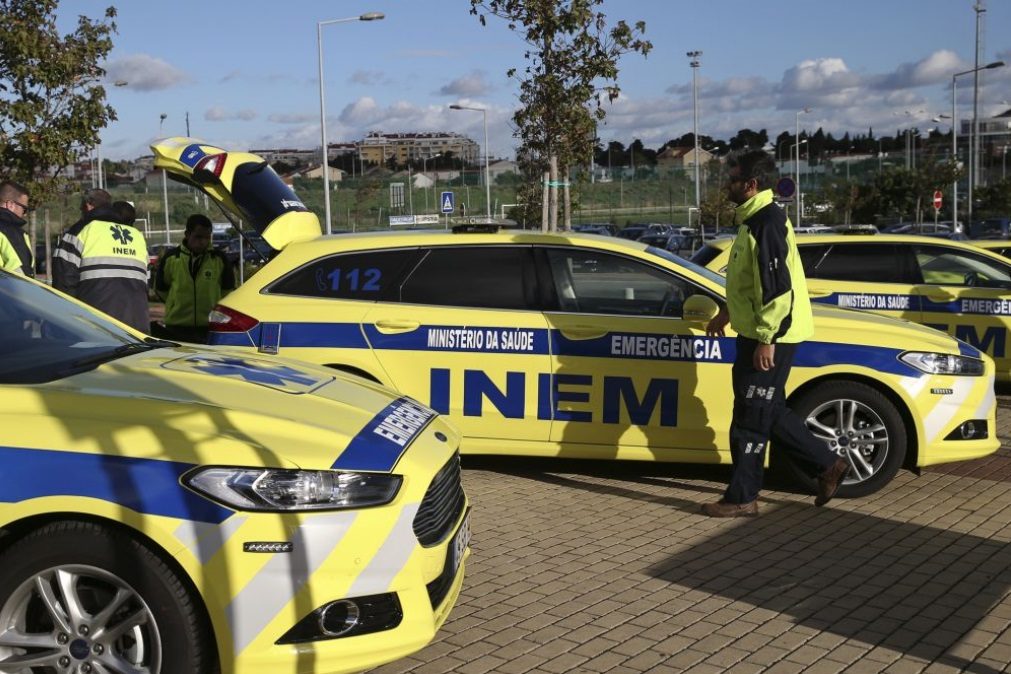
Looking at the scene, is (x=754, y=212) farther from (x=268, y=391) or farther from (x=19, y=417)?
(x=19, y=417)

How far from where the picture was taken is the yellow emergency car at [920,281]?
9805mm

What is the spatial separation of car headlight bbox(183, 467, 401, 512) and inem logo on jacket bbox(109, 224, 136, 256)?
189 inches

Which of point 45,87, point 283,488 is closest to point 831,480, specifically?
point 283,488

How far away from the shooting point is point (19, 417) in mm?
3301

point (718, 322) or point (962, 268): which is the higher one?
point (962, 268)

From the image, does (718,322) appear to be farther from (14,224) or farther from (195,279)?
(14,224)

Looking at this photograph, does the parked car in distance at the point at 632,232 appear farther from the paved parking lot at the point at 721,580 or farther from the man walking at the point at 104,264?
the paved parking lot at the point at 721,580

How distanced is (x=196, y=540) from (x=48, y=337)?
147 centimetres

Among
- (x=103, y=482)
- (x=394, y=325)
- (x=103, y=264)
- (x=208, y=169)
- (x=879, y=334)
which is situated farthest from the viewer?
(x=208, y=169)

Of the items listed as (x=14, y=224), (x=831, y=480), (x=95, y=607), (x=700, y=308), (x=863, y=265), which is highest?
(x=14, y=224)

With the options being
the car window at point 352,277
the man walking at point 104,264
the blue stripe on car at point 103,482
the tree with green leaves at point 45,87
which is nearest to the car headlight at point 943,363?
the car window at point 352,277

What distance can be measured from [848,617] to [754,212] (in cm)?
228

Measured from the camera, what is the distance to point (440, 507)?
3.73 m

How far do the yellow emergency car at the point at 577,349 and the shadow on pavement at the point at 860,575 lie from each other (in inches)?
27.4
